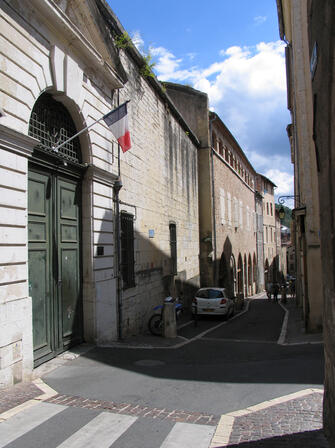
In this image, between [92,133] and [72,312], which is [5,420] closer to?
[72,312]

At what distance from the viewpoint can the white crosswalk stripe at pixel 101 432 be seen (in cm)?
382

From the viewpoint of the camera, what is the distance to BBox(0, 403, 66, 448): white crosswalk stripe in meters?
3.97

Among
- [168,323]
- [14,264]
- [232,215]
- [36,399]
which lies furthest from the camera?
[232,215]

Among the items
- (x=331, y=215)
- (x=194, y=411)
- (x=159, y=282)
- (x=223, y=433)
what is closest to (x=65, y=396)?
(x=194, y=411)

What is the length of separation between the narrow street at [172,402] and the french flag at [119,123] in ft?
13.7

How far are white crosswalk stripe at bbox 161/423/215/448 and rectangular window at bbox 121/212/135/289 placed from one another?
6053 millimetres

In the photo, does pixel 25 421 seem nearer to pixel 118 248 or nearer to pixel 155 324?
pixel 118 248

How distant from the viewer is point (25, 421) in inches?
169

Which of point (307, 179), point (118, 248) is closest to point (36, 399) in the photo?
point (118, 248)

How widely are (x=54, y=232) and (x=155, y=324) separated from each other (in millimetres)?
5277

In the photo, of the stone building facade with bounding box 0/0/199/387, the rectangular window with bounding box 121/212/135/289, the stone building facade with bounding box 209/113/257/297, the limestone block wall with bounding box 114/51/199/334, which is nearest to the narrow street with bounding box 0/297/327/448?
the stone building facade with bounding box 0/0/199/387

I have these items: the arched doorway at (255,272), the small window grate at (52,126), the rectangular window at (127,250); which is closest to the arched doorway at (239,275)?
the arched doorway at (255,272)

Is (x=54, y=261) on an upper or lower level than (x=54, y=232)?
lower

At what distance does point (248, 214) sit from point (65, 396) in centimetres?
3422
